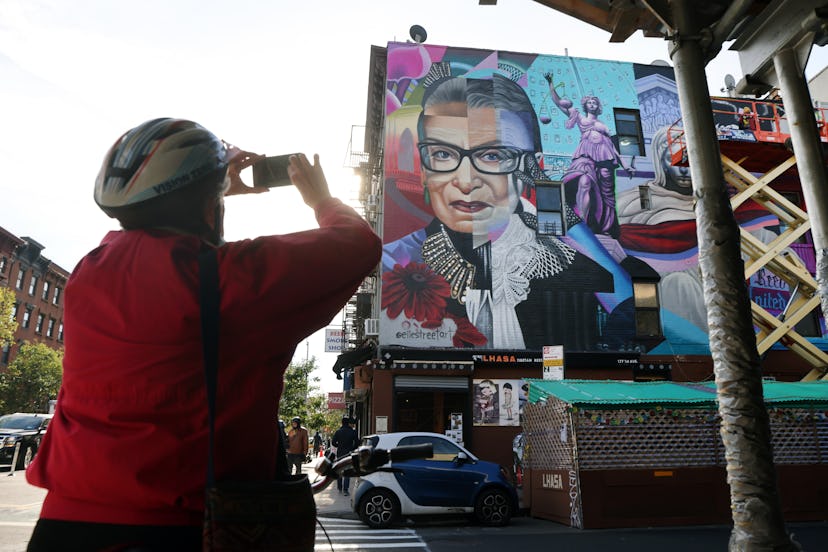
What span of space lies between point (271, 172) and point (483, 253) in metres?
19.1

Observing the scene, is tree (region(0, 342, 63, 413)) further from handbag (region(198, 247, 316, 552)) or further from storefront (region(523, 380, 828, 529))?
handbag (region(198, 247, 316, 552))

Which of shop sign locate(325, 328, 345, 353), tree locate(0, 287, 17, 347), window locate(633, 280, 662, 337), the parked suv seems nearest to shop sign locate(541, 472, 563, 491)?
window locate(633, 280, 662, 337)

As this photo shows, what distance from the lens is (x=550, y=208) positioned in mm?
21516

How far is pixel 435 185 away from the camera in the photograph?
828 inches

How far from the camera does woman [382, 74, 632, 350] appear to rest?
19.9 metres

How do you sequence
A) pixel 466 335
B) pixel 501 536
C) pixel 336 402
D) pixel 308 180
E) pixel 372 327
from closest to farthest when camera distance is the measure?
pixel 308 180 < pixel 501 536 < pixel 466 335 < pixel 372 327 < pixel 336 402

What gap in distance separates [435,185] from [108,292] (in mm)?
20034

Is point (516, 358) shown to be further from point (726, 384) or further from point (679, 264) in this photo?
point (726, 384)

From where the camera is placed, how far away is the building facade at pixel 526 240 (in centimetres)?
1962

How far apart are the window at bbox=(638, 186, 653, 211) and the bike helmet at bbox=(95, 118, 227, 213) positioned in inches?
885

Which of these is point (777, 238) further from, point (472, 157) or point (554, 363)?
point (554, 363)

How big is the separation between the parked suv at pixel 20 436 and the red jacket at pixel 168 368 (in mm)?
22014

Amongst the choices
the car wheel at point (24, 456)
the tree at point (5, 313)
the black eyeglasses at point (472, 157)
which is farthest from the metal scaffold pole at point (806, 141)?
the tree at point (5, 313)

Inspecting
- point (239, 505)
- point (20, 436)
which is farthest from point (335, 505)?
point (239, 505)
